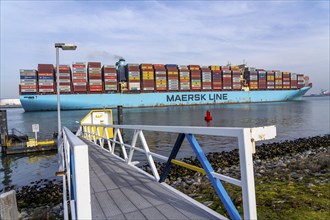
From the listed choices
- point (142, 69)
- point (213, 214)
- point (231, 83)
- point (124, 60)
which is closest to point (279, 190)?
point (213, 214)

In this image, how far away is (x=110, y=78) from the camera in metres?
70.4

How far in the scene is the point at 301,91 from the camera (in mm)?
97500

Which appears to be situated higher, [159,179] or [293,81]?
[293,81]

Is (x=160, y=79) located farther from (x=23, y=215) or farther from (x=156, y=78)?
(x=23, y=215)

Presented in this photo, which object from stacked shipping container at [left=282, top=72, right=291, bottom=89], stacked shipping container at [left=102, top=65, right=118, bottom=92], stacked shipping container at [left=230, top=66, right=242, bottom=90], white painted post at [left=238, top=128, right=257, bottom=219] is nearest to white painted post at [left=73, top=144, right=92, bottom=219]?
white painted post at [left=238, top=128, right=257, bottom=219]

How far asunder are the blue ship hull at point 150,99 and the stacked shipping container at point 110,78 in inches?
83.4

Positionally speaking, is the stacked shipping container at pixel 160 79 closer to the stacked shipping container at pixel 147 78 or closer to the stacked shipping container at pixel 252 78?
the stacked shipping container at pixel 147 78

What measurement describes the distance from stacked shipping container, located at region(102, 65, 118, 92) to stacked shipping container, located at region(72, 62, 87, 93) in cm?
567

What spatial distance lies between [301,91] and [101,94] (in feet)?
263

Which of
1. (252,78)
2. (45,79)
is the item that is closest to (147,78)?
(45,79)

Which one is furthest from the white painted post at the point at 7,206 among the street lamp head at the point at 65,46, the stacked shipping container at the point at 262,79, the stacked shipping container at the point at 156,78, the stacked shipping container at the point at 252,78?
the stacked shipping container at the point at 262,79

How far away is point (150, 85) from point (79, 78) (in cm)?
2122

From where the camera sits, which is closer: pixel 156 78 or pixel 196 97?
pixel 156 78

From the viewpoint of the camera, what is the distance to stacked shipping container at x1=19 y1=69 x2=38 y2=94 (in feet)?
203
